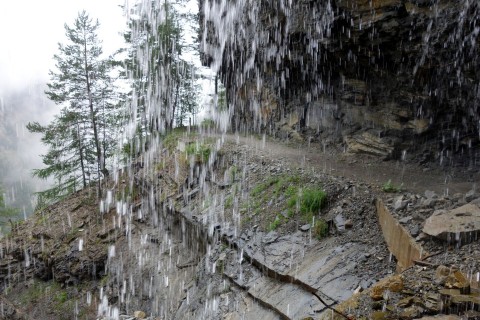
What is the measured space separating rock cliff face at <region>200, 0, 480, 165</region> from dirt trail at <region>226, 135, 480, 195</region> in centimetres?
56

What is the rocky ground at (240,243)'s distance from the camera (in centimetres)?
555

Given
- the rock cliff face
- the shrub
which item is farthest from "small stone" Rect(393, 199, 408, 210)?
the rock cliff face

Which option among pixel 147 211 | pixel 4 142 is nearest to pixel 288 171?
pixel 147 211

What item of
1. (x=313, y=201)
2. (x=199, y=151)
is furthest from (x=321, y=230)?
(x=199, y=151)

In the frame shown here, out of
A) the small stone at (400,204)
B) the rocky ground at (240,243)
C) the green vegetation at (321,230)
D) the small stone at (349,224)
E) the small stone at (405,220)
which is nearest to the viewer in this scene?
the rocky ground at (240,243)

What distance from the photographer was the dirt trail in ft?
28.6

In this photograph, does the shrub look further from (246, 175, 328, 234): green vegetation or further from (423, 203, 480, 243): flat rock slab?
(423, 203, 480, 243): flat rock slab

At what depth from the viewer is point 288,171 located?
1077 cm

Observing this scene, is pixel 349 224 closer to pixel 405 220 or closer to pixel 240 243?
pixel 405 220

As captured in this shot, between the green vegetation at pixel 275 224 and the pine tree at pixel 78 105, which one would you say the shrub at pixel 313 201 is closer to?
the green vegetation at pixel 275 224

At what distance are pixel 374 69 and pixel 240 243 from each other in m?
7.58

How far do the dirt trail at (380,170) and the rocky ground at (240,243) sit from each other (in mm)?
60

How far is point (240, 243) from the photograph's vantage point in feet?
29.5

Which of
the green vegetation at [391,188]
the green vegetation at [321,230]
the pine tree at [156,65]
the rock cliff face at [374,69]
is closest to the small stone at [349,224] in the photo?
the green vegetation at [321,230]
